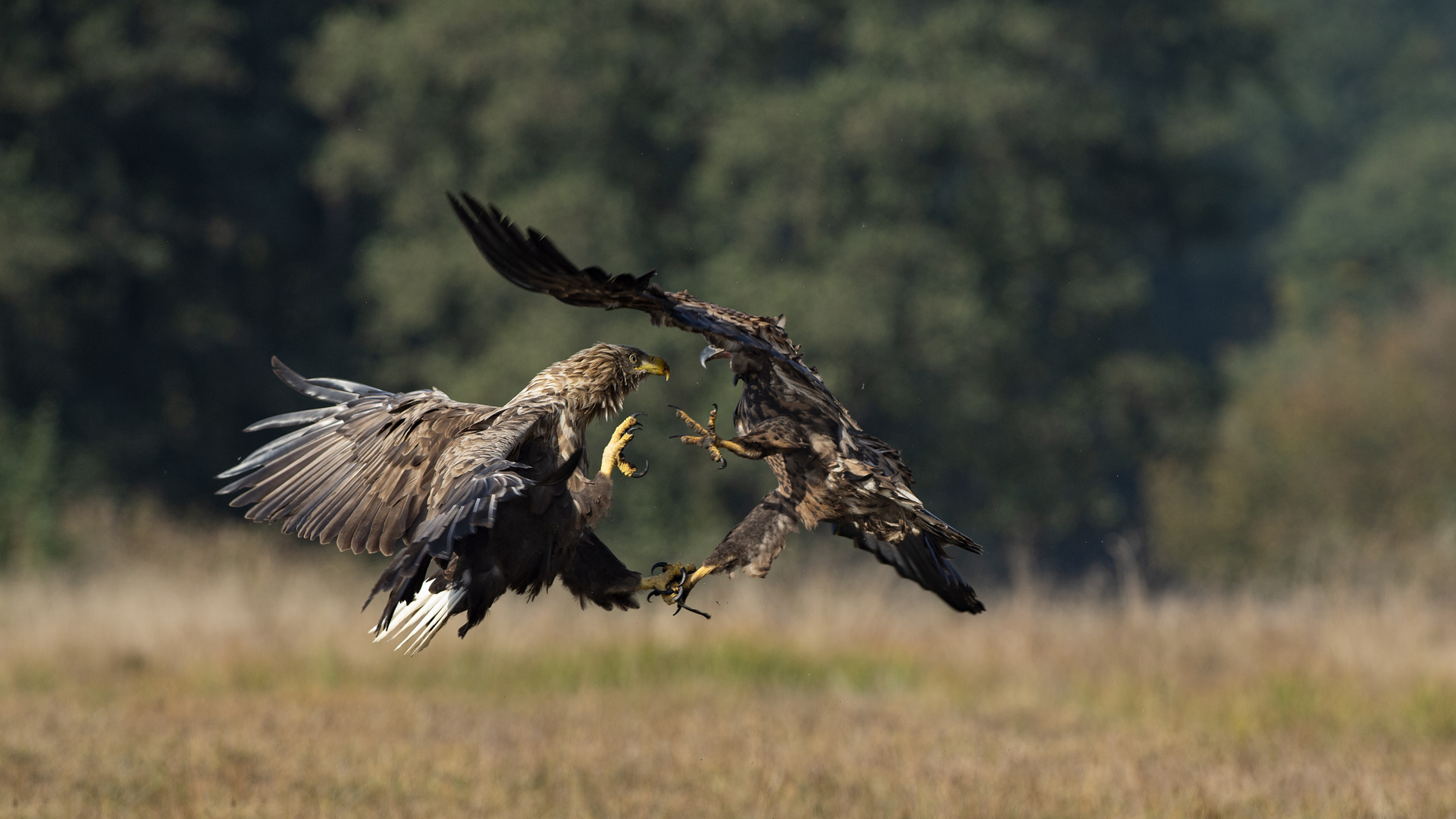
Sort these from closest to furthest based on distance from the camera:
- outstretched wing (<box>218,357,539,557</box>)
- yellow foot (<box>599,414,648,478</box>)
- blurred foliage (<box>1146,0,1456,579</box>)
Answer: outstretched wing (<box>218,357,539,557</box>) → yellow foot (<box>599,414,648,478</box>) → blurred foliage (<box>1146,0,1456,579</box>)

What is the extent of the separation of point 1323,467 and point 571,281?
1028 inches

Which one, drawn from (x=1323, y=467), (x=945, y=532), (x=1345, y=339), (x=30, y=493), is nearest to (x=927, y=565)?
(x=945, y=532)

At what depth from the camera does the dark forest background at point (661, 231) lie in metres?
22.2

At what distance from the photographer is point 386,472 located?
5484 mm

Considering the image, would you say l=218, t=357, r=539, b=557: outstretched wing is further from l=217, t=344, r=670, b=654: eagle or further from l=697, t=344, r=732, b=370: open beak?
l=697, t=344, r=732, b=370: open beak

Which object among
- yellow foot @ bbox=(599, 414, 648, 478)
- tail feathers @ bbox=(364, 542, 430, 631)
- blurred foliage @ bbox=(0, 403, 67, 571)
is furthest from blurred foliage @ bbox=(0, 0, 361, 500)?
tail feathers @ bbox=(364, 542, 430, 631)

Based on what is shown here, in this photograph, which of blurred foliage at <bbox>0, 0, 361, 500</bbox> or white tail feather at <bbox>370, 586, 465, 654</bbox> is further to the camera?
blurred foliage at <bbox>0, 0, 361, 500</bbox>

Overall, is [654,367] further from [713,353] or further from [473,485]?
[473,485]

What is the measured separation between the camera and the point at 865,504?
5.33 meters

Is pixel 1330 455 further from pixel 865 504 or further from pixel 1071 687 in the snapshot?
pixel 865 504

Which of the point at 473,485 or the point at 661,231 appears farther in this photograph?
the point at 661,231

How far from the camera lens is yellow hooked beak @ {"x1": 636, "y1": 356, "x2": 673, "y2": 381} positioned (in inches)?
221

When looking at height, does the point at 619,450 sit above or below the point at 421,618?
above

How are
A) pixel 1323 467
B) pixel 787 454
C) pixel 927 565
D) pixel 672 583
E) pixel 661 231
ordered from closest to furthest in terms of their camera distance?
pixel 787 454
pixel 672 583
pixel 927 565
pixel 661 231
pixel 1323 467
